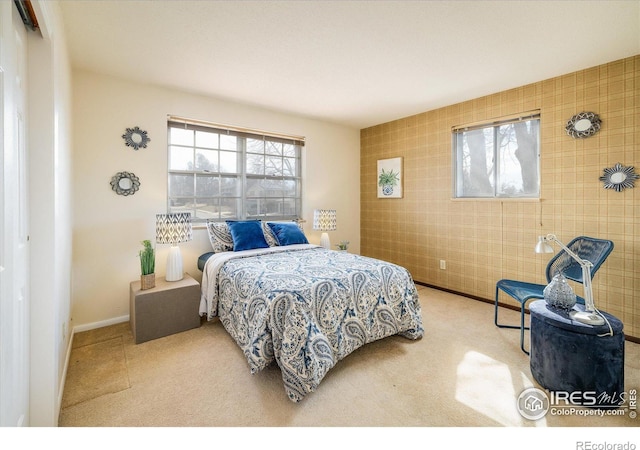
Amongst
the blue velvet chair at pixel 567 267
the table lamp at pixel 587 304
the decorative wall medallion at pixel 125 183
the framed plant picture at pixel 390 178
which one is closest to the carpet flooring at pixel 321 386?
the blue velvet chair at pixel 567 267

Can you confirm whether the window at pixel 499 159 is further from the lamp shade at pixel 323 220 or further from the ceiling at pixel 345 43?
the lamp shade at pixel 323 220

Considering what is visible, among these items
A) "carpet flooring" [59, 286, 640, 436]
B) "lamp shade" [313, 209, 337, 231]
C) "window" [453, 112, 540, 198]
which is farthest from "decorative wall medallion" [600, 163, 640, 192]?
"lamp shade" [313, 209, 337, 231]

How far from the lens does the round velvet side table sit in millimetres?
1639

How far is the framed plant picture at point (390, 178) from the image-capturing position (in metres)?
4.30

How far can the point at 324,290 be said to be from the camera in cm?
205

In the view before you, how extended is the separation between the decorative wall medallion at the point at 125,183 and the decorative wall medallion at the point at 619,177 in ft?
15.1

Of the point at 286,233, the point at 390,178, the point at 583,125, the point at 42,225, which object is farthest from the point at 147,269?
the point at 583,125

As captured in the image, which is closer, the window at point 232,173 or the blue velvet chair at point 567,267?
the blue velvet chair at point 567,267

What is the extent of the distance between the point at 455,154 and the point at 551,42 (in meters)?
1.55

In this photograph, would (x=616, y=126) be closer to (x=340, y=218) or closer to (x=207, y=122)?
(x=340, y=218)

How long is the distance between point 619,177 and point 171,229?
4.19 meters

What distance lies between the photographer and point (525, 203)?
10.1ft

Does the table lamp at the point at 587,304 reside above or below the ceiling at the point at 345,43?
below
